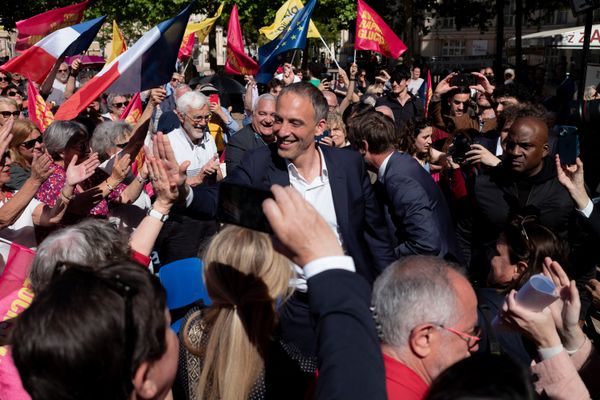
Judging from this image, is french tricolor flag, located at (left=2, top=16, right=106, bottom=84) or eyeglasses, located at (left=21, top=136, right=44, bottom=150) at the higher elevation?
french tricolor flag, located at (left=2, top=16, right=106, bottom=84)

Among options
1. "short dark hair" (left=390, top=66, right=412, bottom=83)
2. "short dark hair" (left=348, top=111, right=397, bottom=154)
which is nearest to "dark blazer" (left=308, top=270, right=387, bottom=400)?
"short dark hair" (left=348, top=111, right=397, bottom=154)

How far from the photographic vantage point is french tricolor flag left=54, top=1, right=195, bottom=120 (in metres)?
4.43

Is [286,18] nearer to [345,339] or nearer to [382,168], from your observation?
[382,168]

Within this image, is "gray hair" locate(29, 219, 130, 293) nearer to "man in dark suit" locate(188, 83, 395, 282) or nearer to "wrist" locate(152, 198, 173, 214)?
"wrist" locate(152, 198, 173, 214)

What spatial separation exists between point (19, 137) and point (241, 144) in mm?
2114

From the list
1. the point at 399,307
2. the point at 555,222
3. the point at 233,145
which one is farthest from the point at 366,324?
the point at 233,145

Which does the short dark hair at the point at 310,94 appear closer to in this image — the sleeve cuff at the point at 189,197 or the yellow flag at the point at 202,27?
the sleeve cuff at the point at 189,197

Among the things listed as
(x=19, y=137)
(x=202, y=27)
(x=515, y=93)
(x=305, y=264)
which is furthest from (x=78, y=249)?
(x=202, y=27)

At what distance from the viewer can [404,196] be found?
384cm

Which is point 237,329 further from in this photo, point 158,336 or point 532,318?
point 532,318

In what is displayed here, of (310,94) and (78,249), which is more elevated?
(310,94)

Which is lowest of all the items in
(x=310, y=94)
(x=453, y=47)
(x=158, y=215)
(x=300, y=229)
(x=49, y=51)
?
(x=453, y=47)

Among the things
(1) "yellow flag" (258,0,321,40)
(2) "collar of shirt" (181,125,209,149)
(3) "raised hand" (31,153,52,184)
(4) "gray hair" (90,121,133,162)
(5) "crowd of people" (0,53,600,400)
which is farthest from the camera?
(1) "yellow flag" (258,0,321,40)

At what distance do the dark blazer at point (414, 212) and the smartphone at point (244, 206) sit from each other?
2.16 m
